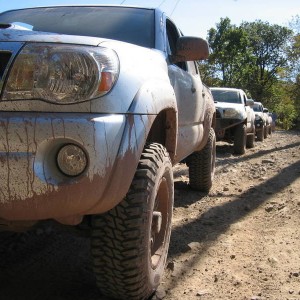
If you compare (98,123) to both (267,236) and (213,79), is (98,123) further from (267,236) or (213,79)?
(213,79)

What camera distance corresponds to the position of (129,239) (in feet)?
7.20

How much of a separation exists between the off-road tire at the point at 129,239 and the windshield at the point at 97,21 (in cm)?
126

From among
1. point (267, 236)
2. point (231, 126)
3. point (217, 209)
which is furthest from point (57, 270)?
point (231, 126)

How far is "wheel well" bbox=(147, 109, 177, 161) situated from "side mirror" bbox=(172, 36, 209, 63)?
71cm

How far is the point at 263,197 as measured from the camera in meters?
5.48

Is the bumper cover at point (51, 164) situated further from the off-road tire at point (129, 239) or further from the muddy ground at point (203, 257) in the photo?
the muddy ground at point (203, 257)

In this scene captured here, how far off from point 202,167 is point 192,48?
83.9 inches

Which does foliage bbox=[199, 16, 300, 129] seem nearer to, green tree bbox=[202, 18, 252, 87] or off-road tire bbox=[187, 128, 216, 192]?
green tree bbox=[202, 18, 252, 87]

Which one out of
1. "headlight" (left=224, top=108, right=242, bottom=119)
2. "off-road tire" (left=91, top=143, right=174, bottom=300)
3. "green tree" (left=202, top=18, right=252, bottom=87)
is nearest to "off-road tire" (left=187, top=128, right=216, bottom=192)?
"off-road tire" (left=91, top=143, right=174, bottom=300)

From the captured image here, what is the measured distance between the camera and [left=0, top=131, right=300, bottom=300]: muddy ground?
109 inches

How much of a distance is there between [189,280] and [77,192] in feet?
4.46

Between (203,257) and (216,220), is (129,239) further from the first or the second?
(216,220)

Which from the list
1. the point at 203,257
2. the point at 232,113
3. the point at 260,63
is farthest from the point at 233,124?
the point at 260,63

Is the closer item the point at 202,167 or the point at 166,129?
the point at 166,129
